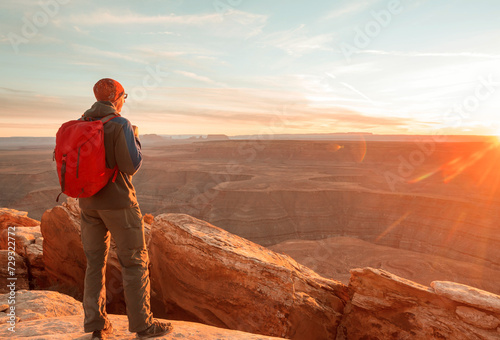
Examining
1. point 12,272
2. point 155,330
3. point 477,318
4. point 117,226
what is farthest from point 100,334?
point 477,318

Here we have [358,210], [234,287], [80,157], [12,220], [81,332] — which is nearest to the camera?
[80,157]

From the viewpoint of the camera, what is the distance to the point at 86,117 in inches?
98.6

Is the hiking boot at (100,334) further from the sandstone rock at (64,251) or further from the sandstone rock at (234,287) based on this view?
the sandstone rock at (64,251)

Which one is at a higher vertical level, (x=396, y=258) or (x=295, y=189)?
(x=295, y=189)

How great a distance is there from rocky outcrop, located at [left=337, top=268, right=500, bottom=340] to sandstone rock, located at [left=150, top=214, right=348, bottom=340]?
399 millimetres

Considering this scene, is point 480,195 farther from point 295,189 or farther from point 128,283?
point 128,283

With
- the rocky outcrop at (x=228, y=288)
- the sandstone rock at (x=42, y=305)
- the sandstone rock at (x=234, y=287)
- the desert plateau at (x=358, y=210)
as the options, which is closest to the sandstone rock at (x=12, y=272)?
the rocky outcrop at (x=228, y=288)

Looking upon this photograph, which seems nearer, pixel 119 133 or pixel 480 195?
pixel 119 133

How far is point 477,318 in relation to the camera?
3.96 m

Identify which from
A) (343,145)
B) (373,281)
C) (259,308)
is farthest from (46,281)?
(343,145)

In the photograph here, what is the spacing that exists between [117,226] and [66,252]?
15.9 feet

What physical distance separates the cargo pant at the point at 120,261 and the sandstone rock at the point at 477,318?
4.25 meters

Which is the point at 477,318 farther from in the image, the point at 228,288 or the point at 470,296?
the point at 228,288

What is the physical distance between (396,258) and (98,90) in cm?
2576
